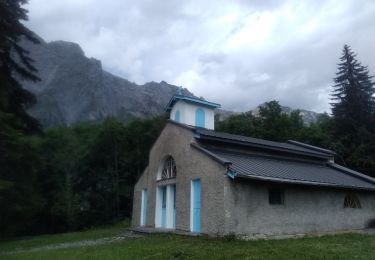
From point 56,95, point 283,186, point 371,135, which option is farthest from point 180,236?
point 56,95

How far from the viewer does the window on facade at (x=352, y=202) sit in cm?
2005

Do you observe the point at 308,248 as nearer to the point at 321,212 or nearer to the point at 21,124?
the point at 321,212

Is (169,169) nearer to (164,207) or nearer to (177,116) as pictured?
(164,207)

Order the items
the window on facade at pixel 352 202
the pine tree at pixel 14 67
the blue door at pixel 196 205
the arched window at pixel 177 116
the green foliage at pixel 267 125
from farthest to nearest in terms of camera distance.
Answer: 1. the green foliage at pixel 267 125
2. the arched window at pixel 177 116
3. the pine tree at pixel 14 67
4. the window on facade at pixel 352 202
5. the blue door at pixel 196 205

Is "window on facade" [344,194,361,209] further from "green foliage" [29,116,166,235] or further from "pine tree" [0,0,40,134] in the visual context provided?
"green foliage" [29,116,166,235]

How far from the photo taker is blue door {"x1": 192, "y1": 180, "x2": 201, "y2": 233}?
16781 millimetres

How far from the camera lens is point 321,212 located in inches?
714

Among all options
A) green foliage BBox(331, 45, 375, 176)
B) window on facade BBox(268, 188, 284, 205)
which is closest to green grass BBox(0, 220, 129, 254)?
window on facade BBox(268, 188, 284, 205)

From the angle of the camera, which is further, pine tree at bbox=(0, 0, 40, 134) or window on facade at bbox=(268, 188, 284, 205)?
pine tree at bbox=(0, 0, 40, 134)

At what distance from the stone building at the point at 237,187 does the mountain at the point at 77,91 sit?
159 feet

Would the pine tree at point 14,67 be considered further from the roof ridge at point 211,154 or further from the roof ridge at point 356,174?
the roof ridge at point 356,174

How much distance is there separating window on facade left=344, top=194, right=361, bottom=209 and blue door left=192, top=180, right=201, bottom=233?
847 cm

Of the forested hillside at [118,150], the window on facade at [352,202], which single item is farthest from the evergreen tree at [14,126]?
the window on facade at [352,202]

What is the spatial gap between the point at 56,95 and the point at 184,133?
204ft
